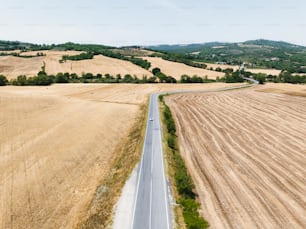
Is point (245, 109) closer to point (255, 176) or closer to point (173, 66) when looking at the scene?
point (255, 176)

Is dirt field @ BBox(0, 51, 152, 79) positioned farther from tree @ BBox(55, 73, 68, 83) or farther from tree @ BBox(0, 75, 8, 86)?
tree @ BBox(55, 73, 68, 83)

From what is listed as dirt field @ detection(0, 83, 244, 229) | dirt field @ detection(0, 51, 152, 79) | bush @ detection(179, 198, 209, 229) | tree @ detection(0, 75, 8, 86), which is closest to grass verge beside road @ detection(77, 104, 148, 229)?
dirt field @ detection(0, 83, 244, 229)

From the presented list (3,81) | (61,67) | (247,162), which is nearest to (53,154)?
(247,162)

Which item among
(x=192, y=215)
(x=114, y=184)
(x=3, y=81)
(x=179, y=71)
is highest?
(x=179, y=71)

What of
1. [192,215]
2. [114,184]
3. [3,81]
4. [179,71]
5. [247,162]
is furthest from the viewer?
[179,71]

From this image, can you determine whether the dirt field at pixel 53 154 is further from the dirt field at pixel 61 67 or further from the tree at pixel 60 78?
the dirt field at pixel 61 67

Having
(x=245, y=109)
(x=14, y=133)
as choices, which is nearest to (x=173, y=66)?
(x=245, y=109)

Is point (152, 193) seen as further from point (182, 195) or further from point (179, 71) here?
point (179, 71)
